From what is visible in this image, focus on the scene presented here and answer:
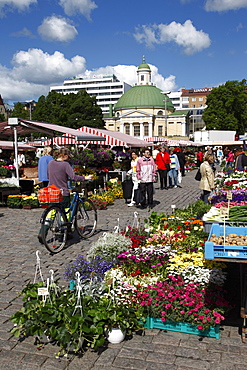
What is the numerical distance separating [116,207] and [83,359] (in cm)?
898

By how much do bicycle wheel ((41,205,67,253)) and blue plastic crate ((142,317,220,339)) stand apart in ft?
9.59

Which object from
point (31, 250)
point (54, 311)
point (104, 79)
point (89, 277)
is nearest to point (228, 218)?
point (89, 277)

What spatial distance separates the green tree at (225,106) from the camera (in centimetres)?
5888

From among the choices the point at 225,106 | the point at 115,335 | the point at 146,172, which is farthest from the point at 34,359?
the point at 225,106

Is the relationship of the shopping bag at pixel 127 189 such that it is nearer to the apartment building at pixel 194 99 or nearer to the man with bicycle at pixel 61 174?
the man with bicycle at pixel 61 174

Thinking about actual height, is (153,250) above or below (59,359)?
above

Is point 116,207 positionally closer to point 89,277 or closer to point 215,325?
point 89,277

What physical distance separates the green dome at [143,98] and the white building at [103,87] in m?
46.4

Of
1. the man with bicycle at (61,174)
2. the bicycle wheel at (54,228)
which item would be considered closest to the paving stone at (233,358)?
the bicycle wheel at (54,228)

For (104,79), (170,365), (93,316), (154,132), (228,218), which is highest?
(104,79)

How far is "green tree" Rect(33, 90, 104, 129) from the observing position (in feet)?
206

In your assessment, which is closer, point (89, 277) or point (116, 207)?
point (89, 277)

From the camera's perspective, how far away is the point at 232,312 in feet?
14.7

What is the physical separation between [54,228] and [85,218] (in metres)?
1.20
